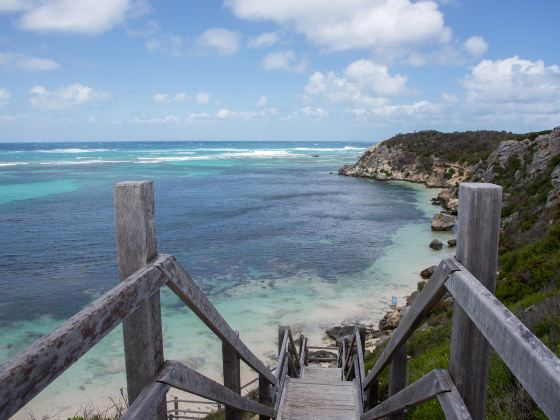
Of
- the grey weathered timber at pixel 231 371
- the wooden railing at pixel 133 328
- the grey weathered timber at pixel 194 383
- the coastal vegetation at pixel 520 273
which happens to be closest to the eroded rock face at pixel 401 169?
the coastal vegetation at pixel 520 273

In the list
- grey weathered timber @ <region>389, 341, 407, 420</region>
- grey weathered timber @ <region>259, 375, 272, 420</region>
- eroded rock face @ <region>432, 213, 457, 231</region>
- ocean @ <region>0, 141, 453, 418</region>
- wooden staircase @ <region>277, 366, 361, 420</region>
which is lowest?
ocean @ <region>0, 141, 453, 418</region>

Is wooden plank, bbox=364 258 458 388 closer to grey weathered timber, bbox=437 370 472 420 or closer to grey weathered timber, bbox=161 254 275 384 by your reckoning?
grey weathered timber, bbox=437 370 472 420

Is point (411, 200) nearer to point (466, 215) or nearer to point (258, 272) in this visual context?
point (258, 272)

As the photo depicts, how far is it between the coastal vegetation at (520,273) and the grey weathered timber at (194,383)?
247 centimetres

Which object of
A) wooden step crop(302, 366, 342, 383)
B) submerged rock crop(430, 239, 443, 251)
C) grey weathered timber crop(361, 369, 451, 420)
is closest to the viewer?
grey weathered timber crop(361, 369, 451, 420)

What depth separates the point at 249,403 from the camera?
366 cm

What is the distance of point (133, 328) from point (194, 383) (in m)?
0.58

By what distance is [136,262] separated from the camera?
1.92 m

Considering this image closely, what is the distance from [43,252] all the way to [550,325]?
24.8 meters

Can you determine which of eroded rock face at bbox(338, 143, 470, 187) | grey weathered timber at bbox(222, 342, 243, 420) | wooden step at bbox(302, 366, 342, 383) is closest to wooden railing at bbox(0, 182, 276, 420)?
grey weathered timber at bbox(222, 342, 243, 420)

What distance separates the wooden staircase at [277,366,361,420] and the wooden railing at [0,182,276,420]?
3206 millimetres

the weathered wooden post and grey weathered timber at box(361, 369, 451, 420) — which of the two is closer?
the weathered wooden post

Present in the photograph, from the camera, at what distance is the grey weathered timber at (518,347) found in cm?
112

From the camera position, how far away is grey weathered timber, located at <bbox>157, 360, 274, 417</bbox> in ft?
6.51
